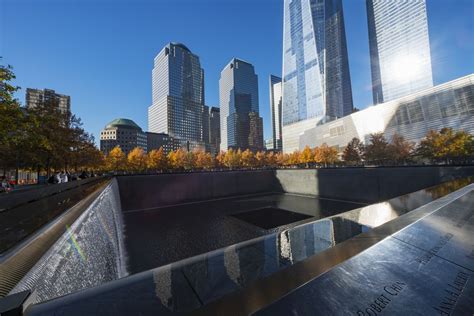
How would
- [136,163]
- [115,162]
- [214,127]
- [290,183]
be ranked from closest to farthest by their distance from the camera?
[290,183] → [115,162] → [136,163] → [214,127]

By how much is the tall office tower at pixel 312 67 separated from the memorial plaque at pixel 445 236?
272 ft

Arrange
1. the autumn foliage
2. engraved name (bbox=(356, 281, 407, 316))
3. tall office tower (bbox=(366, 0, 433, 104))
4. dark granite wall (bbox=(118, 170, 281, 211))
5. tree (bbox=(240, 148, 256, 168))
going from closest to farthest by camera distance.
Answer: engraved name (bbox=(356, 281, 407, 316))
dark granite wall (bbox=(118, 170, 281, 211))
the autumn foliage
tree (bbox=(240, 148, 256, 168))
tall office tower (bbox=(366, 0, 433, 104))

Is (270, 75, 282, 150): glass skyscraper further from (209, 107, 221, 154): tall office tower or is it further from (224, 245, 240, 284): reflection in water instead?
(224, 245, 240, 284): reflection in water

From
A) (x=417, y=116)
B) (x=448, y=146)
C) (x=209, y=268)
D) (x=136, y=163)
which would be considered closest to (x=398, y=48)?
(x=417, y=116)

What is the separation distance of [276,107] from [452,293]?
166 m

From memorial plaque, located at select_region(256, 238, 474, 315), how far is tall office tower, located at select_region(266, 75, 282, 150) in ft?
501

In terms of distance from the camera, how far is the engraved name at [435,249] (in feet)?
7.57

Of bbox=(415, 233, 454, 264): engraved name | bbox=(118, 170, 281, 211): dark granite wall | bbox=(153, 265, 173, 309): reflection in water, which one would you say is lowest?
bbox=(118, 170, 281, 211): dark granite wall

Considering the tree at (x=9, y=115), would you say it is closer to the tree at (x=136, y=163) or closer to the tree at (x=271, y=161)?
the tree at (x=136, y=163)

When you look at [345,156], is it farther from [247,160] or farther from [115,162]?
[115,162]

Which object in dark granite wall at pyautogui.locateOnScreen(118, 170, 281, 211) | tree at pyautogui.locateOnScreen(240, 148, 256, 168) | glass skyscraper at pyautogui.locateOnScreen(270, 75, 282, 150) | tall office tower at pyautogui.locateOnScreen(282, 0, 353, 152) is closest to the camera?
dark granite wall at pyautogui.locateOnScreen(118, 170, 281, 211)

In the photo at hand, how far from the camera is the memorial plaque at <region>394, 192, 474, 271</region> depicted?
2481 mm

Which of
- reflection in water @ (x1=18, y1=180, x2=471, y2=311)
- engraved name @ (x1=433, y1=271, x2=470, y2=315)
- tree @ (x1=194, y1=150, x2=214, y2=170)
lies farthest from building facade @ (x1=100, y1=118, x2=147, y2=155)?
engraved name @ (x1=433, y1=271, x2=470, y2=315)

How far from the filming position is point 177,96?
386ft
